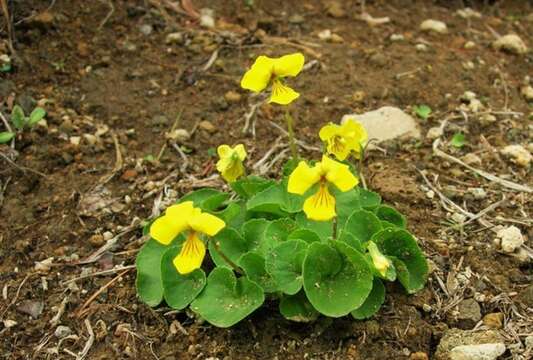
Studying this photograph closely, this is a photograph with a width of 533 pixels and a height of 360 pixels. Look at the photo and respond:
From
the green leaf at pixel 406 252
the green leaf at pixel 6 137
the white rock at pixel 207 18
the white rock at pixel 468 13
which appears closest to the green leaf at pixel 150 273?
the green leaf at pixel 406 252

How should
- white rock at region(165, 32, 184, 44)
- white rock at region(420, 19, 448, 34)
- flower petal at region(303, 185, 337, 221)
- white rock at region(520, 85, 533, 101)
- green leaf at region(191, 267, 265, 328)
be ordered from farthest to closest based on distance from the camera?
white rock at region(420, 19, 448, 34), white rock at region(165, 32, 184, 44), white rock at region(520, 85, 533, 101), green leaf at region(191, 267, 265, 328), flower petal at region(303, 185, 337, 221)

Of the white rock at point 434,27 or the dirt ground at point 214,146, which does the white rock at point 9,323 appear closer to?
the dirt ground at point 214,146

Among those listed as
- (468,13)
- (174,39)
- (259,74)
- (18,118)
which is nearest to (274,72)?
(259,74)

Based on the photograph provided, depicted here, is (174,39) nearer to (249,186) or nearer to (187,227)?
(249,186)

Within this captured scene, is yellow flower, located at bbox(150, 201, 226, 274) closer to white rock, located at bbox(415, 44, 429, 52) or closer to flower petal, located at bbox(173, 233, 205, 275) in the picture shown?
flower petal, located at bbox(173, 233, 205, 275)

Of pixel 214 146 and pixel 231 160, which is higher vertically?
pixel 231 160

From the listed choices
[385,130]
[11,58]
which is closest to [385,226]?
[385,130]

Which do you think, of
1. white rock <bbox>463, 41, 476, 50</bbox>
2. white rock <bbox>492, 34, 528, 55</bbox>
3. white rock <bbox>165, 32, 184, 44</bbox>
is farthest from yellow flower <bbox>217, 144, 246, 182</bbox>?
white rock <bbox>492, 34, 528, 55</bbox>

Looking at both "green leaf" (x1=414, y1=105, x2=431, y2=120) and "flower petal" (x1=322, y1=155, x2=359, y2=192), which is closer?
"flower petal" (x1=322, y1=155, x2=359, y2=192)
